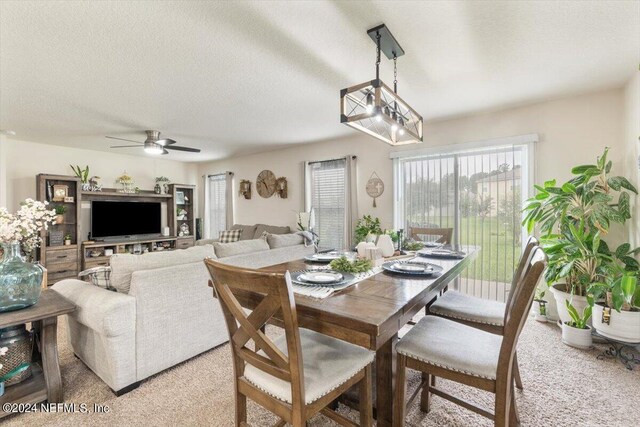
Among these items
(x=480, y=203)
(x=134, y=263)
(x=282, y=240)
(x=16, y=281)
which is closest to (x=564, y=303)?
(x=480, y=203)

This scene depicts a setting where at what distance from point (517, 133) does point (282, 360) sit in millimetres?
3664

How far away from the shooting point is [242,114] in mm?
3547

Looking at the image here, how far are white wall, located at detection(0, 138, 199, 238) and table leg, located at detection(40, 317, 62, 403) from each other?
3.92 m

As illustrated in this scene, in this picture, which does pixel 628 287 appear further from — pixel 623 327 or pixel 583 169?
pixel 583 169

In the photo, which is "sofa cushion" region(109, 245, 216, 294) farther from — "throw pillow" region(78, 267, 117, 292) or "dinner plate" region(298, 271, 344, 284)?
"dinner plate" region(298, 271, 344, 284)

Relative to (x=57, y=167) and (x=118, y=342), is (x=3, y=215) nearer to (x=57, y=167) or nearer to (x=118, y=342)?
(x=118, y=342)

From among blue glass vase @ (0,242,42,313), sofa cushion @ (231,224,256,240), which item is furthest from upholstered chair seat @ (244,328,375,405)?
sofa cushion @ (231,224,256,240)

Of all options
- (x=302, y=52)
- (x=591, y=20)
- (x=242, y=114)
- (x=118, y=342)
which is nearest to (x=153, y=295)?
(x=118, y=342)

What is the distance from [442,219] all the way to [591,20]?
2425 millimetres

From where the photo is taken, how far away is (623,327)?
7.23 ft

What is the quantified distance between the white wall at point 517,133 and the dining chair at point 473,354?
2381mm

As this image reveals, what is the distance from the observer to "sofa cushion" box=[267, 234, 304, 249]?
123 inches

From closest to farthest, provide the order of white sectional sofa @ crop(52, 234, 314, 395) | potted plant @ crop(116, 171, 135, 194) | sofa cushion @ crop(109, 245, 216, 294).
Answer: white sectional sofa @ crop(52, 234, 314, 395)
sofa cushion @ crop(109, 245, 216, 294)
potted plant @ crop(116, 171, 135, 194)

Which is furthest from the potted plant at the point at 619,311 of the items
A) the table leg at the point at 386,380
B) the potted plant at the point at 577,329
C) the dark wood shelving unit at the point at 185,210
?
the dark wood shelving unit at the point at 185,210
